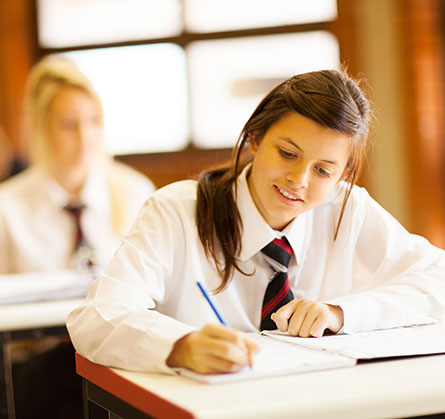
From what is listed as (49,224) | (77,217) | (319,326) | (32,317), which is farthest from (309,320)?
(49,224)

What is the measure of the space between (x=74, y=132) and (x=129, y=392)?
2.68m

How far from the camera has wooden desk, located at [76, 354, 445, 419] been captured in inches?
34.1

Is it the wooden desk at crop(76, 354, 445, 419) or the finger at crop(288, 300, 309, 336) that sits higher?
the wooden desk at crop(76, 354, 445, 419)

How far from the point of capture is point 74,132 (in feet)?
11.7

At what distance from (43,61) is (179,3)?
0.94 meters

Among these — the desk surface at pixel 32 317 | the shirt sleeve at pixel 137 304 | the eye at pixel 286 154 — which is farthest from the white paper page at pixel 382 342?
the desk surface at pixel 32 317

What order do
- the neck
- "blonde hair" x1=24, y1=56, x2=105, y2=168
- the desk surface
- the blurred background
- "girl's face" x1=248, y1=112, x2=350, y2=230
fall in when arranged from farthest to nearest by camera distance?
the blurred background
the neck
"blonde hair" x1=24, y1=56, x2=105, y2=168
the desk surface
"girl's face" x1=248, y1=112, x2=350, y2=230

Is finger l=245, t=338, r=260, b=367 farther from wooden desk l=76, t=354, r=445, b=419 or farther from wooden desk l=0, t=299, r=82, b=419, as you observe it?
wooden desk l=0, t=299, r=82, b=419

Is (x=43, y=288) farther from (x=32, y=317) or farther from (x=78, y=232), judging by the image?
(x=78, y=232)

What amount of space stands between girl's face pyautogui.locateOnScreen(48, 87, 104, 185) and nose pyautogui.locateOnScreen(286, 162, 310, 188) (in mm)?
2253

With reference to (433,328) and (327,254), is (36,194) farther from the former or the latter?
(433,328)

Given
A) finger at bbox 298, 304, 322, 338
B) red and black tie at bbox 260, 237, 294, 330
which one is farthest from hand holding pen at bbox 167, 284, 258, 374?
red and black tie at bbox 260, 237, 294, 330

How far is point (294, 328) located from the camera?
4.22 feet

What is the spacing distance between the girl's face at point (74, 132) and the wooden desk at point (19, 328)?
1.69 m
